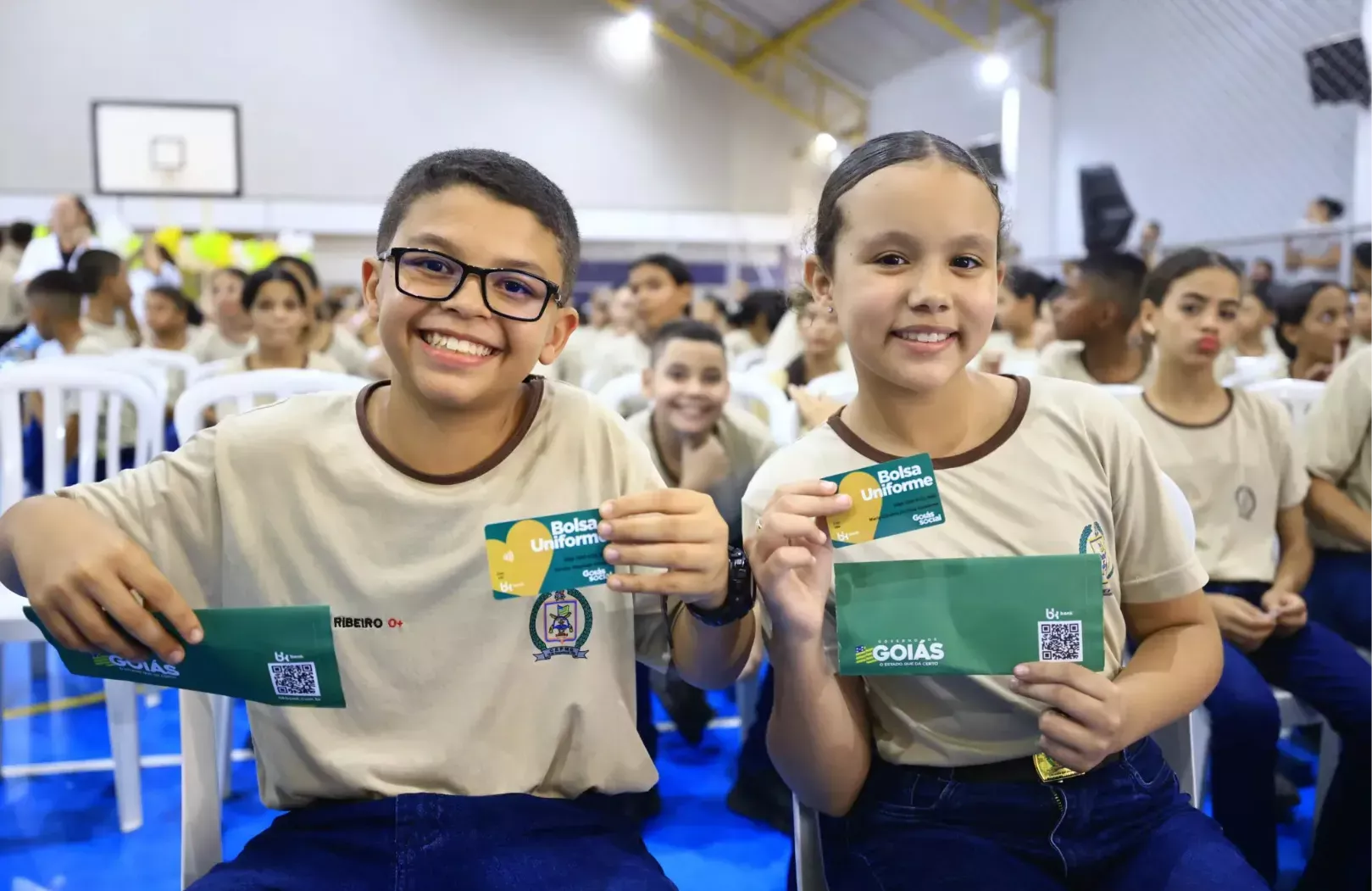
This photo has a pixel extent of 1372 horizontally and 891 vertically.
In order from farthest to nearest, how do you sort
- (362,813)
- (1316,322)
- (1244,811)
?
(1316,322) < (1244,811) < (362,813)

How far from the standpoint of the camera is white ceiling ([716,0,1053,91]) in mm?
11078

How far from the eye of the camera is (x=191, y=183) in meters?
11.3

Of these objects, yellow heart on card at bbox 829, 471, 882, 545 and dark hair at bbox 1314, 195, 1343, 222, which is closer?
yellow heart on card at bbox 829, 471, 882, 545

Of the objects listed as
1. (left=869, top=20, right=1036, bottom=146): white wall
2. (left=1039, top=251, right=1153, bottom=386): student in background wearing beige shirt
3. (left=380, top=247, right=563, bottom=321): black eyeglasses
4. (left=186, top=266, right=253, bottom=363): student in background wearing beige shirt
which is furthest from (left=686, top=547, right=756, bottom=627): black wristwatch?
(left=869, top=20, right=1036, bottom=146): white wall

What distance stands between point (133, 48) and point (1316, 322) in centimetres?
1221

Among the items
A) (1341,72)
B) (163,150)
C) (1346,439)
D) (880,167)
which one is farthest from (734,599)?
(163,150)

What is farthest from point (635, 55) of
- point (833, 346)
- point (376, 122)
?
point (833, 346)

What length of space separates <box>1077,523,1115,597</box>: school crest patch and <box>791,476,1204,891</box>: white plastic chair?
105 millimetres

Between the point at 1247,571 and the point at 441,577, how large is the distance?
1.50 meters

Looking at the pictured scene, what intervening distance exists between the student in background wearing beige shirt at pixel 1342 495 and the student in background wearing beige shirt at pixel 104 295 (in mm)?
4496

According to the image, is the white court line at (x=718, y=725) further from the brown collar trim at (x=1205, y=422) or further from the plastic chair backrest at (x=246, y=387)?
the brown collar trim at (x=1205, y=422)

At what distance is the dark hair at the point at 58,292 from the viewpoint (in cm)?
388

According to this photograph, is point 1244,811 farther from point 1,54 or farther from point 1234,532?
point 1,54

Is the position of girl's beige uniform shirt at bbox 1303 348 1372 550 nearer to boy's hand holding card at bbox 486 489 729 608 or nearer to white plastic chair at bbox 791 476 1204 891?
white plastic chair at bbox 791 476 1204 891
